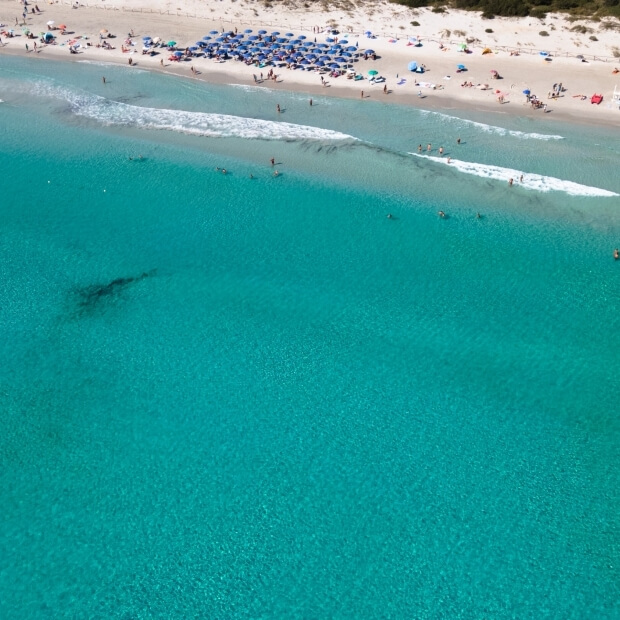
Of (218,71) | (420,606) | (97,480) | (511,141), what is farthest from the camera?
(218,71)

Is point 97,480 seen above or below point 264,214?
below

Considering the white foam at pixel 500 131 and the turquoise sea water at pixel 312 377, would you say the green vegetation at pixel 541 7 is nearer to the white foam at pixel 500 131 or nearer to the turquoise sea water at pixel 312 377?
the white foam at pixel 500 131

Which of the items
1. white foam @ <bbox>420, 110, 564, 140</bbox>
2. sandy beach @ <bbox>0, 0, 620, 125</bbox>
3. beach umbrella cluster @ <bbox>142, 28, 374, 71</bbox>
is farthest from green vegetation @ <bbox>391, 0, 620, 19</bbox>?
white foam @ <bbox>420, 110, 564, 140</bbox>

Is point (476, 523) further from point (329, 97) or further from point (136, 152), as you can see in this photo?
point (329, 97)

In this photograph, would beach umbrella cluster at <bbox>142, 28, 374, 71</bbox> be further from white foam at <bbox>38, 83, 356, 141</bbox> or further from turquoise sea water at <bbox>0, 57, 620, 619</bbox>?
turquoise sea water at <bbox>0, 57, 620, 619</bbox>

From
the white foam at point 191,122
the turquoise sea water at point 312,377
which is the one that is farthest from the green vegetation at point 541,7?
→ the white foam at point 191,122

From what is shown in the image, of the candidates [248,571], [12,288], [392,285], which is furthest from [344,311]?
[12,288]

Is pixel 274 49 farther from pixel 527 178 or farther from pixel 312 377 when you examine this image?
pixel 312 377
